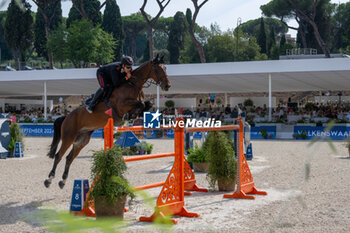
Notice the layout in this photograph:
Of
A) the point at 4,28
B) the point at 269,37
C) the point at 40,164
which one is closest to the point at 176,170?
the point at 40,164

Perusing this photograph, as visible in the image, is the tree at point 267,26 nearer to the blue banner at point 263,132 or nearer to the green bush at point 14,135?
the blue banner at point 263,132

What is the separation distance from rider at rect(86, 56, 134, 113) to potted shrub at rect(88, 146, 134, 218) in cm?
113

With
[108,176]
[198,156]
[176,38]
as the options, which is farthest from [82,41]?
[108,176]

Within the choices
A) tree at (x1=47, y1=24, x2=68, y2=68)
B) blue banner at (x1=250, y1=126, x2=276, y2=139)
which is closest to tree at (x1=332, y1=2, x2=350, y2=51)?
tree at (x1=47, y1=24, x2=68, y2=68)

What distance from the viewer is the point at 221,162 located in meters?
7.02

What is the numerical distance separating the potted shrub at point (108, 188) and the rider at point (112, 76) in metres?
1.13

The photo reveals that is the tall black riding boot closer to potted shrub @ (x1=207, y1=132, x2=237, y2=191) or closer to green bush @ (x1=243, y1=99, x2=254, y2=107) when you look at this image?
potted shrub @ (x1=207, y1=132, x2=237, y2=191)

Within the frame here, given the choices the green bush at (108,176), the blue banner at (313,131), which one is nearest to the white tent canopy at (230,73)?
the blue banner at (313,131)

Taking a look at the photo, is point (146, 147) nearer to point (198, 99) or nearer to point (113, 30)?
point (198, 99)

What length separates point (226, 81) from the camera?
86.3ft

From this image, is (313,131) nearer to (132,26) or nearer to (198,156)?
(198,156)

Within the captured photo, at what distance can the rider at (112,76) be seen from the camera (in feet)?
19.0

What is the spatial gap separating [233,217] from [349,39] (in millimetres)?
51547

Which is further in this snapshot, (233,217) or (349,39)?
(349,39)
